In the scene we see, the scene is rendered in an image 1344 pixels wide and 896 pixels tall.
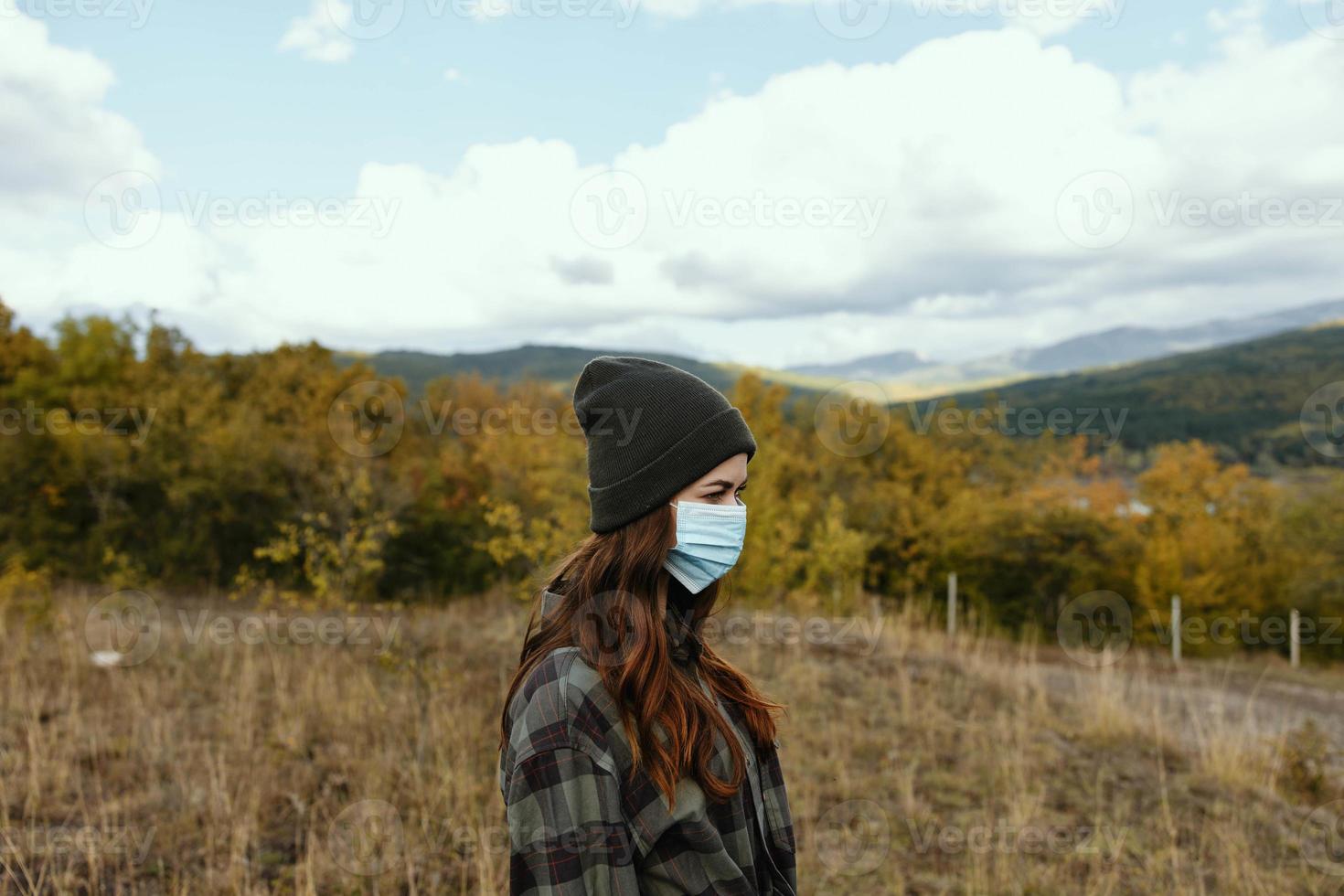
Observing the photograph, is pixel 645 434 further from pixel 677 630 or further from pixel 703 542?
pixel 677 630

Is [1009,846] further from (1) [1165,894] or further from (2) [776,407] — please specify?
(2) [776,407]

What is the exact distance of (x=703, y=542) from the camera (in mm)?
1599

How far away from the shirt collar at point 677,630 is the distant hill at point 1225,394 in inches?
2708

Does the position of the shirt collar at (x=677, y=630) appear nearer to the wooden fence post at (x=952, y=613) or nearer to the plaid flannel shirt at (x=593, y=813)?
the plaid flannel shirt at (x=593, y=813)

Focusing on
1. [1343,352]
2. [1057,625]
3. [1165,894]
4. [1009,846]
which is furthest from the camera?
[1343,352]

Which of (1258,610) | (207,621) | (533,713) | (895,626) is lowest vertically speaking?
(1258,610)

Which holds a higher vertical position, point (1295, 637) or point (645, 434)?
point (645, 434)

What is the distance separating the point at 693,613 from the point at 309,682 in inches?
198

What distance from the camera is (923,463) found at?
24.2 m

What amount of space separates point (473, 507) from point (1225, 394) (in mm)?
129734

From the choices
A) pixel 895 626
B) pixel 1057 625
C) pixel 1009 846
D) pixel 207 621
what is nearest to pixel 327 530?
pixel 207 621

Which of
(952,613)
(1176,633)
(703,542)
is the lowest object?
(1176,633)

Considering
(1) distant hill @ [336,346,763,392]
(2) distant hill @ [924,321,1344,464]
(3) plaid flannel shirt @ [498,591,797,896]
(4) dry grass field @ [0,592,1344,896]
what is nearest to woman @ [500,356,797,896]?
(3) plaid flannel shirt @ [498,591,797,896]

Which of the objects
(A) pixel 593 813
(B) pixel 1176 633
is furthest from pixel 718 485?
(B) pixel 1176 633
